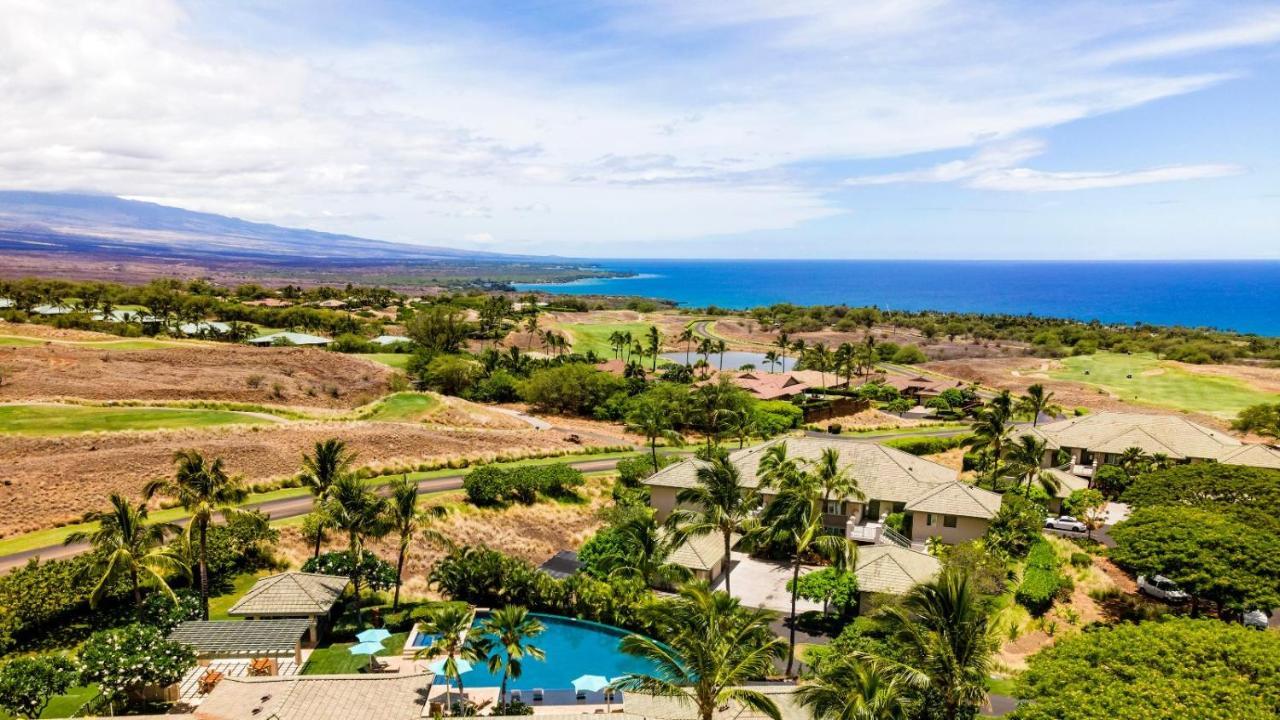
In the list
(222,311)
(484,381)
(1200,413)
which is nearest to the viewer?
(1200,413)

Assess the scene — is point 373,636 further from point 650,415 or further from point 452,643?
point 650,415

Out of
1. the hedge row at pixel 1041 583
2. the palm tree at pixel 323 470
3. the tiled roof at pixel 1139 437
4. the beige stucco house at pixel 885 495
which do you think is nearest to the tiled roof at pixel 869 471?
the beige stucco house at pixel 885 495

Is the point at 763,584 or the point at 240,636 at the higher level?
the point at 240,636

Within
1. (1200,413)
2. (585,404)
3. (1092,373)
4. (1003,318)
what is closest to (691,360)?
(585,404)

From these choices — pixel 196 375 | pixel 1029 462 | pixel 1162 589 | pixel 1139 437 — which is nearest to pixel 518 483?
pixel 1029 462

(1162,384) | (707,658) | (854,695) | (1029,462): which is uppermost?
(707,658)

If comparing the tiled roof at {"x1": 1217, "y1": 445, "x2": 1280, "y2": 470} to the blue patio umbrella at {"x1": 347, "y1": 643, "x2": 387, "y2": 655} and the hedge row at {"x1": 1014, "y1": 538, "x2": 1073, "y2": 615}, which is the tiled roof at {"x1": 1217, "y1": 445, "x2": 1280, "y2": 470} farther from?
the blue patio umbrella at {"x1": 347, "y1": 643, "x2": 387, "y2": 655}

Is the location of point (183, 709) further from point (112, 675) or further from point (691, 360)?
point (691, 360)
